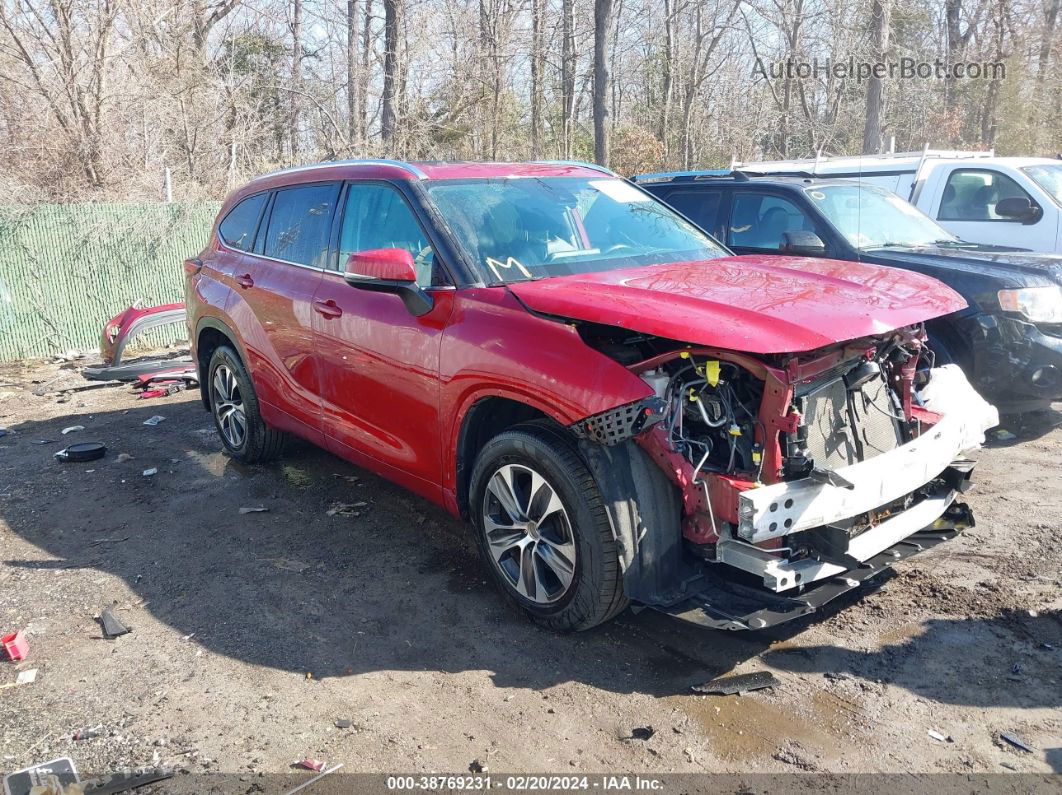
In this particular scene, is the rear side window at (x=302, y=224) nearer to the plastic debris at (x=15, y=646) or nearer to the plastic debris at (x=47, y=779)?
the plastic debris at (x=15, y=646)

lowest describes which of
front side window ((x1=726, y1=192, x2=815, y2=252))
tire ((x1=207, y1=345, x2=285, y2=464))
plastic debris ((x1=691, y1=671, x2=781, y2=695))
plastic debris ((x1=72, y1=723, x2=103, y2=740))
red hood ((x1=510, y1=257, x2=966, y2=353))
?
A: plastic debris ((x1=72, y1=723, x2=103, y2=740))

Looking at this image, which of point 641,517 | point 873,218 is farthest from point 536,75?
point 641,517

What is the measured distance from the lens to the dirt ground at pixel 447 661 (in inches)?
122

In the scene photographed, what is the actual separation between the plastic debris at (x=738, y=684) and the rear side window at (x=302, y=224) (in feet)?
10.2

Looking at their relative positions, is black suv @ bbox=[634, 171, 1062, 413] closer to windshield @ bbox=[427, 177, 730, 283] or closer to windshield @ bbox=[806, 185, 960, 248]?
windshield @ bbox=[806, 185, 960, 248]

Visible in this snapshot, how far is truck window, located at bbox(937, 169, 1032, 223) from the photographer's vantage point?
8.80m

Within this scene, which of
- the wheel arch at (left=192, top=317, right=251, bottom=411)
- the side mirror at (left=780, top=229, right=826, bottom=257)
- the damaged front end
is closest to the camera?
the damaged front end

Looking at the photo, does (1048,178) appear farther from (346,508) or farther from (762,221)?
(346,508)

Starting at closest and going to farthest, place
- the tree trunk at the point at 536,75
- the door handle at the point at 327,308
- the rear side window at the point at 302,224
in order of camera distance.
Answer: the door handle at the point at 327,308 → the rear side window at the point at 302,224 → the tree trunk at the point at 536,75

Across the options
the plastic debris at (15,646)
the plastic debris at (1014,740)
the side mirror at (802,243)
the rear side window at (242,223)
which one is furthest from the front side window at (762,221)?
the plastic debris at (15,646)

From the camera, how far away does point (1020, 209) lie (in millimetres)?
8414

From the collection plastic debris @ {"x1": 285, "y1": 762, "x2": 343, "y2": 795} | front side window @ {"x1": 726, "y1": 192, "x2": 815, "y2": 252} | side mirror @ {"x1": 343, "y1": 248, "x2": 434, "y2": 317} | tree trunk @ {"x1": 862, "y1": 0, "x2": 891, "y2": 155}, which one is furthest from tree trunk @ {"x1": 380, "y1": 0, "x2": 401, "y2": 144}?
plastic debris @ {"x1": 285, "y1": 762, "x2": 343, "y2": 795}

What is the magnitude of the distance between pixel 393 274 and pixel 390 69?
53.9ft

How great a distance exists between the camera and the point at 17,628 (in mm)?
4102
